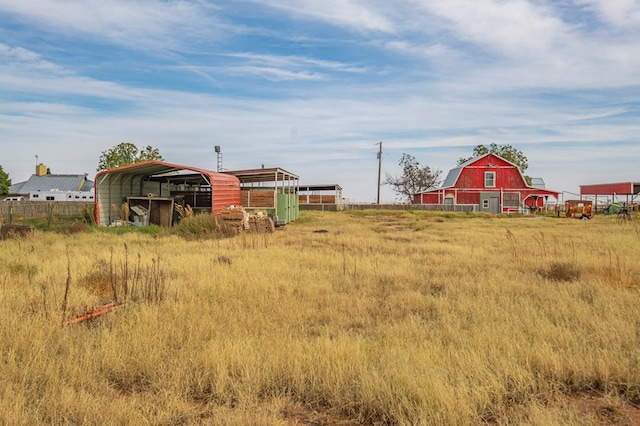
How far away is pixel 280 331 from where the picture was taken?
537 cm

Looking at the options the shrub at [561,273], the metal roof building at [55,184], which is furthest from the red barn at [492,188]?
the metal roof building at [55,184]

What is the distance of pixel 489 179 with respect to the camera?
4747 cm

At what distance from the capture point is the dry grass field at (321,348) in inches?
139

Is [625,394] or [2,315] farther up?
[2,315]

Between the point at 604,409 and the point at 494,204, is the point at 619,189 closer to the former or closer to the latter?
the point at 494,204

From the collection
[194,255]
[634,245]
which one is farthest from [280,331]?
[634,245]

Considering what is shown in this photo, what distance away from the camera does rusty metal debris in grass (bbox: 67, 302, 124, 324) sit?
5546mm

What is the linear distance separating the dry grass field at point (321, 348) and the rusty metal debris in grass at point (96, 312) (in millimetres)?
76

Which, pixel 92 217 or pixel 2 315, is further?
pixel 92 217

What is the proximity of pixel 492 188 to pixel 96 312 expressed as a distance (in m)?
46.6

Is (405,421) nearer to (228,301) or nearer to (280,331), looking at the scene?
(280,331)

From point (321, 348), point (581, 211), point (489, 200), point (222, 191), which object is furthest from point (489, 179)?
point (321, 348)

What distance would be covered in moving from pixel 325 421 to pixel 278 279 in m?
4.95

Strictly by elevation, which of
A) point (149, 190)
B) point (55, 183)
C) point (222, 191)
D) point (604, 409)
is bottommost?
point (604, 409)
